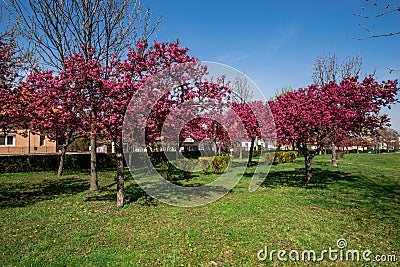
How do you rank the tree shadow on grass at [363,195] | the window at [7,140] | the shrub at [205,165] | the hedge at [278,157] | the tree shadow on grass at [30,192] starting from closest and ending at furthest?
the tree shadow on grass at [363,195]
the tree shadow on grass at [30,192]
the shrub at [205,165]
the hedge at [278,157]
the window at [7,140]

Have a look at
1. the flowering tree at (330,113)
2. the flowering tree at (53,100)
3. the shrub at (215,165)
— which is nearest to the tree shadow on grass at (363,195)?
the flowering tree at (330,113)

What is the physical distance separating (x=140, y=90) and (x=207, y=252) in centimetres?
394

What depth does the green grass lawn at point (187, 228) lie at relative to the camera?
4340 mm

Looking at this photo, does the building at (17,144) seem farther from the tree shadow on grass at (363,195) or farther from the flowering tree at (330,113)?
the tree shadow on grass at (363,195)

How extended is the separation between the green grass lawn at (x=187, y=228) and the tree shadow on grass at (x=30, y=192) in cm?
4

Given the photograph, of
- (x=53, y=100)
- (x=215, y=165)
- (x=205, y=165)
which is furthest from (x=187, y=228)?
(x=205, y=165)

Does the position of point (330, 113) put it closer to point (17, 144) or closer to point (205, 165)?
point (205, 165)

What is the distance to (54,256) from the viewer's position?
4.31m

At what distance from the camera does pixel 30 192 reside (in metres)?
9.83

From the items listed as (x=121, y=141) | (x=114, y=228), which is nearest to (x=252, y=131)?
(x=121, y=141)

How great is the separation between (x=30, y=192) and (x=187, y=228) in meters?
7.32

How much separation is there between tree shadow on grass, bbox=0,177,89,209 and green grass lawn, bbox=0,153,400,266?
0.04m

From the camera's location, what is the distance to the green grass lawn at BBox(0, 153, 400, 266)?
4.34 metres

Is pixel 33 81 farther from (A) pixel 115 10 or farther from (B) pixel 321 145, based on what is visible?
(B) pixel 321 145
